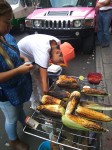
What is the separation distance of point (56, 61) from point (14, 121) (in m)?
0.93

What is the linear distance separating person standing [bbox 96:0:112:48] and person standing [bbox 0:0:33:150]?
4.90m

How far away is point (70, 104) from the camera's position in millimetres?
1991

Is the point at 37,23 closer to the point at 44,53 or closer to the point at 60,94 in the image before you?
the point at 44,53

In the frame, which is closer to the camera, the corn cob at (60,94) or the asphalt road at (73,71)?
the corn cob at (60,94)

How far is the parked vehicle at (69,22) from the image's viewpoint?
651cm

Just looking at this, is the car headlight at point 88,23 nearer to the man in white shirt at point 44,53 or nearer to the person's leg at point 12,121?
the man in white shirt at point 44,53

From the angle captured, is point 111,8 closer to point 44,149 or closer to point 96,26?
point 96,26

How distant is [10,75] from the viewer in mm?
2154

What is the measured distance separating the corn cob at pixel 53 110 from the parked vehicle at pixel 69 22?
15.9 feet

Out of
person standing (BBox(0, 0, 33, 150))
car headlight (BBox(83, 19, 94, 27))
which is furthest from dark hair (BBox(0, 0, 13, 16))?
car headlight (BBox(83, 19, 94, 27))

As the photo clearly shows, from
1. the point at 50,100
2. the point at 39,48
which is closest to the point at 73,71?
the point at 39,48

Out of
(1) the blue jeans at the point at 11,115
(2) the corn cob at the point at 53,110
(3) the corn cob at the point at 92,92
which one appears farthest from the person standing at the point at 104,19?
(2) the corn cob at the point at 53,110

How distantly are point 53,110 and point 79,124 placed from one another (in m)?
0.29

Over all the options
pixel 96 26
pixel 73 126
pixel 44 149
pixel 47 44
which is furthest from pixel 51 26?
pixel 73 126
